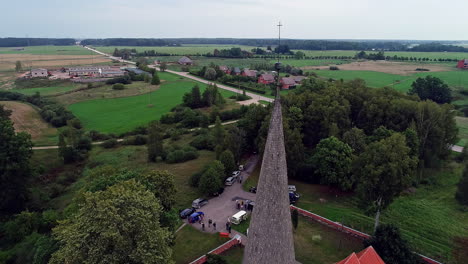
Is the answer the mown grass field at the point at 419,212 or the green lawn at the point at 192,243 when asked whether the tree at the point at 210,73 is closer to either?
the mown grass field at the point at 419,212

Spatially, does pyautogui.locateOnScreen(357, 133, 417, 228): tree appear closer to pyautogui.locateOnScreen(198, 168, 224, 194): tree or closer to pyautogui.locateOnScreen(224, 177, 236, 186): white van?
pyautogui.locateOnScreen(198, 168, 224, 194): tree

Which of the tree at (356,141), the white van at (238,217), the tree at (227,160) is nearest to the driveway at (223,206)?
the white van at (238,217)

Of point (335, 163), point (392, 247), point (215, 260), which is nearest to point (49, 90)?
point (335, 163)

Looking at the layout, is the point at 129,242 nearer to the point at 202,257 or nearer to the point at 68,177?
the point at 202,257

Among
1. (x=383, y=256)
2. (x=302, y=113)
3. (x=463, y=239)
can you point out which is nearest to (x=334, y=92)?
(x=302, y=113)

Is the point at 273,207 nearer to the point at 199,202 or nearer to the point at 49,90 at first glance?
the point at 199,202

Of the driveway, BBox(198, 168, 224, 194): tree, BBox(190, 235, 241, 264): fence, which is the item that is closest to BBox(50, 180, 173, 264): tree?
BBox(190, 235, 241, 264): fence
